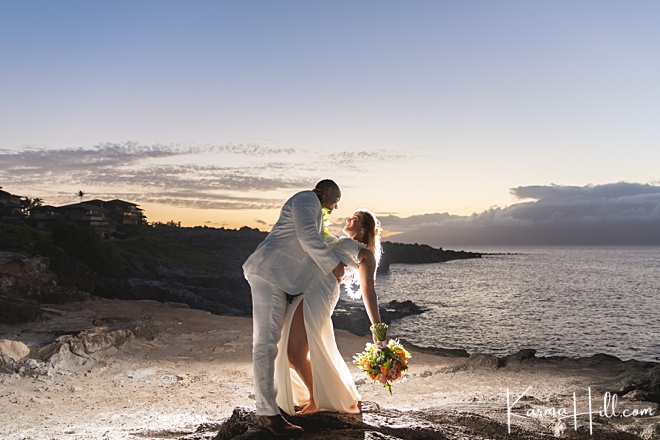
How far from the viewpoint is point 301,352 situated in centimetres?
495

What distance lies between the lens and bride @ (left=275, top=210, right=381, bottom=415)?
4.86m

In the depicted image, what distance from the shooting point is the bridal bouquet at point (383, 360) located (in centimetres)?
502

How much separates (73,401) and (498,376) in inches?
250

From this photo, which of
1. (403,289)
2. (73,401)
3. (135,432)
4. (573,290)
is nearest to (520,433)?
→ (135,432)

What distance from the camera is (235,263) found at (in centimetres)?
6209

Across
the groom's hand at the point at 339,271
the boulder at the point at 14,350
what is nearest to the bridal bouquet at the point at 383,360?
the groom's hand at the point at 339,271

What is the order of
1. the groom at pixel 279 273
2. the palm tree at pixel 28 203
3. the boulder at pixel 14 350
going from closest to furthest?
the groom at pixel 279 273, the boulder at pixel 14 350, the palm tree at pixel 28 203

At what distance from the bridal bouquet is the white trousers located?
0.87 m

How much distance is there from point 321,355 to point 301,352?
0.58ft

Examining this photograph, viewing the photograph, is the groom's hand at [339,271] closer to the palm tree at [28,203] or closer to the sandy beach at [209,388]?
the sandy beach at [209,388]

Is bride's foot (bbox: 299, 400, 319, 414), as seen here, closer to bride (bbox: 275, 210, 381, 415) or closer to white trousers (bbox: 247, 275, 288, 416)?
bride (bbox: 275, 210, 381, 415)

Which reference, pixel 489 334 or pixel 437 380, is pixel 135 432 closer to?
pixel 437 380

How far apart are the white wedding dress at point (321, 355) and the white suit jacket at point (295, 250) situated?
0.18 meters

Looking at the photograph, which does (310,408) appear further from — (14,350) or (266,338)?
(14,350)
